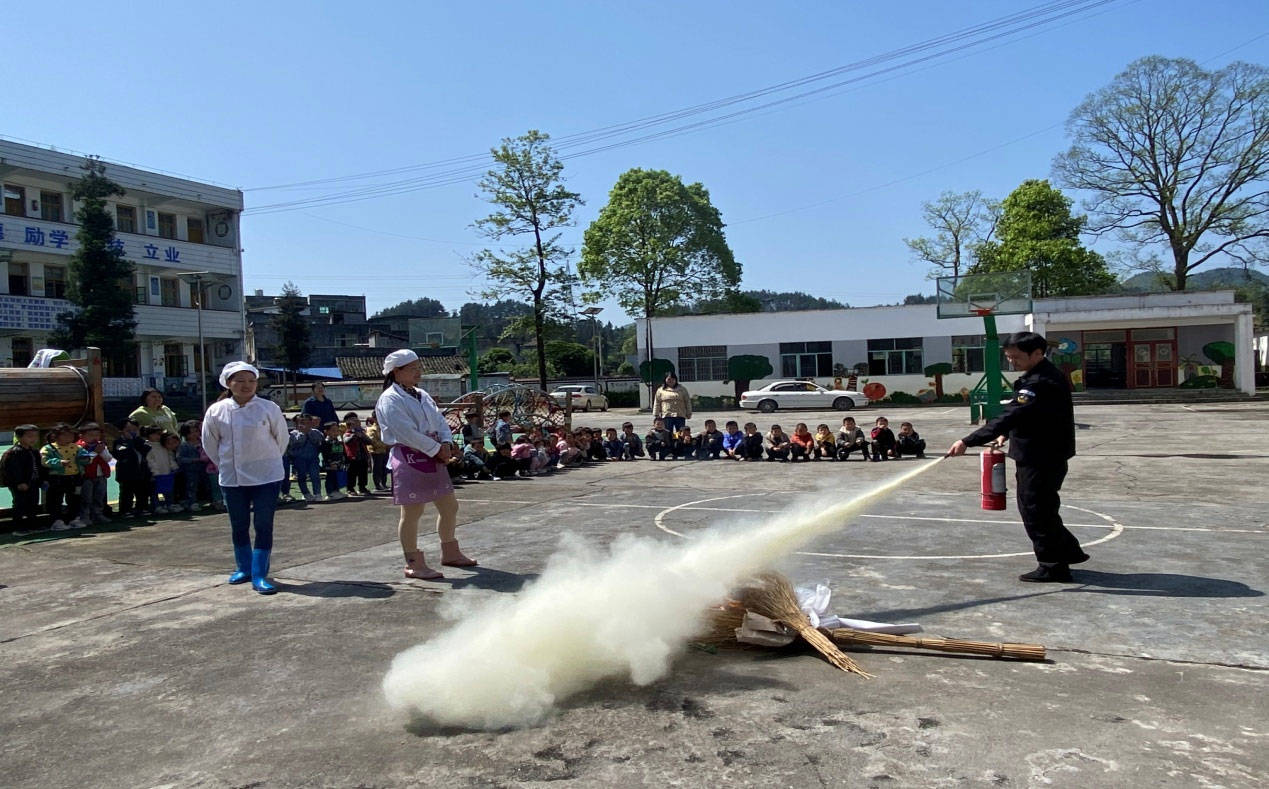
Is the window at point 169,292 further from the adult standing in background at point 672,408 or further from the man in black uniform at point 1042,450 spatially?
the man in black uniform at point 1042,450

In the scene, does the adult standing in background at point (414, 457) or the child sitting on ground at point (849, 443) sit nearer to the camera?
the adult standing in background at point (414, 457)

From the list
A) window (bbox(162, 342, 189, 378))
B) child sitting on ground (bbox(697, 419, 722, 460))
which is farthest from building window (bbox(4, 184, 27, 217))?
child sitting on ground (bbox(697, 419, 722, 460))

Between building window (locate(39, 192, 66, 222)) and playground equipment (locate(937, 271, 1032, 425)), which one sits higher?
building window (locate(39, 192, 66, 222))

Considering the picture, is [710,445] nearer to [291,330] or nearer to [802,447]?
[802,447]

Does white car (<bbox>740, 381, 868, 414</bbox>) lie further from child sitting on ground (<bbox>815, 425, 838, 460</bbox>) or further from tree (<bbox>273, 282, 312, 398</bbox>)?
tree (<bbox>273, 282, 312, 398</bbox>)

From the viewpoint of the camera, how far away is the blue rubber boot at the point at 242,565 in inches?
292

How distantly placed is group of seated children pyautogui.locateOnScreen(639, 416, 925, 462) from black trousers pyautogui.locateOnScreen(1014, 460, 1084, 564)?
11.8 m

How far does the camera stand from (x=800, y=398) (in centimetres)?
4528

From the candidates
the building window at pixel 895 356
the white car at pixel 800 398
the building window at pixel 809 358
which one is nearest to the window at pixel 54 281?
the white car at pixel 800 398

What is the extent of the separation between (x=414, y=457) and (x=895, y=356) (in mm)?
44880

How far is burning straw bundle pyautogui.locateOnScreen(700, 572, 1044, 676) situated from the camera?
4.97m

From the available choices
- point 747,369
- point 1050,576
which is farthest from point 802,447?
point 747,369

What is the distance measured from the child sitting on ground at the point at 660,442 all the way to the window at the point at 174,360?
4105 centimetres

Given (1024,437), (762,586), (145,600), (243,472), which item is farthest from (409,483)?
(1024,437)
